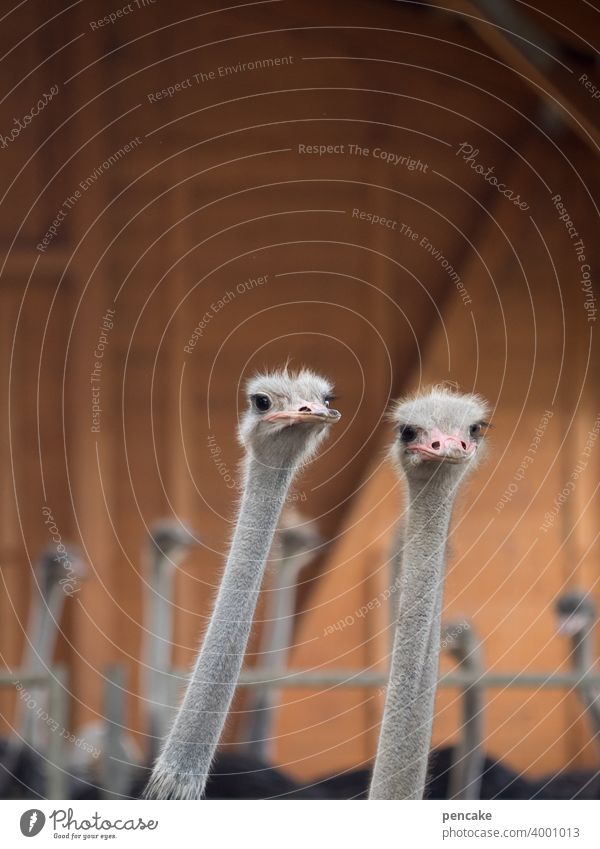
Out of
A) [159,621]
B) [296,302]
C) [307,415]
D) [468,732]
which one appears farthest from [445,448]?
[159,621]

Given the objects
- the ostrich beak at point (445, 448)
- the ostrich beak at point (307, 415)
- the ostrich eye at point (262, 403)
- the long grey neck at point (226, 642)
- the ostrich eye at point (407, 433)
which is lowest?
the long grey neck at point (226, 642)

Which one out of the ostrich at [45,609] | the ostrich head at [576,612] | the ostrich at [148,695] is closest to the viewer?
the ostrich at [148,695]

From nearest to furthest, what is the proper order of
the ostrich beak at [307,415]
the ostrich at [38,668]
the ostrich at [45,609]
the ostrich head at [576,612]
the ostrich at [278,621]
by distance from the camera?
the ostrich beak at [307,415] < the ostrich at [38,668] < the ostrich at [45,609] < the ostrich at [278,621] < the ostrich head at [576,612]

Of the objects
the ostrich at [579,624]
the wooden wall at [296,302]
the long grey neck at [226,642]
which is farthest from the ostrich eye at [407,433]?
the ostrich at [579,624]

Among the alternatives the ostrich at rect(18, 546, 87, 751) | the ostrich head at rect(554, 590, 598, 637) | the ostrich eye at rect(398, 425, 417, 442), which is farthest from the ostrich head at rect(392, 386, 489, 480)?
the ostrich head at rect(554, 590, 598, 637)

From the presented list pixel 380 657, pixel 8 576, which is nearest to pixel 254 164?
pixel 380 657

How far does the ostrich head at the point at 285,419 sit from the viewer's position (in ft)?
4.78

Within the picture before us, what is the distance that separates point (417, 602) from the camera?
1.49 m

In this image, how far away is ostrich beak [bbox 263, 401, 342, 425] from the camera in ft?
4.67

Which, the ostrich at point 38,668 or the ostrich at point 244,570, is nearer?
Answer: the ostrich at point 244,570

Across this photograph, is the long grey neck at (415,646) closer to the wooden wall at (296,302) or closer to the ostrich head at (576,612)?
the wooden wall at (296,302)

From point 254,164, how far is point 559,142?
2.62ft

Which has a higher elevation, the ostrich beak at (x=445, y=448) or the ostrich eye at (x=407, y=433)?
the ostrich eye at (x=407, y=433)
